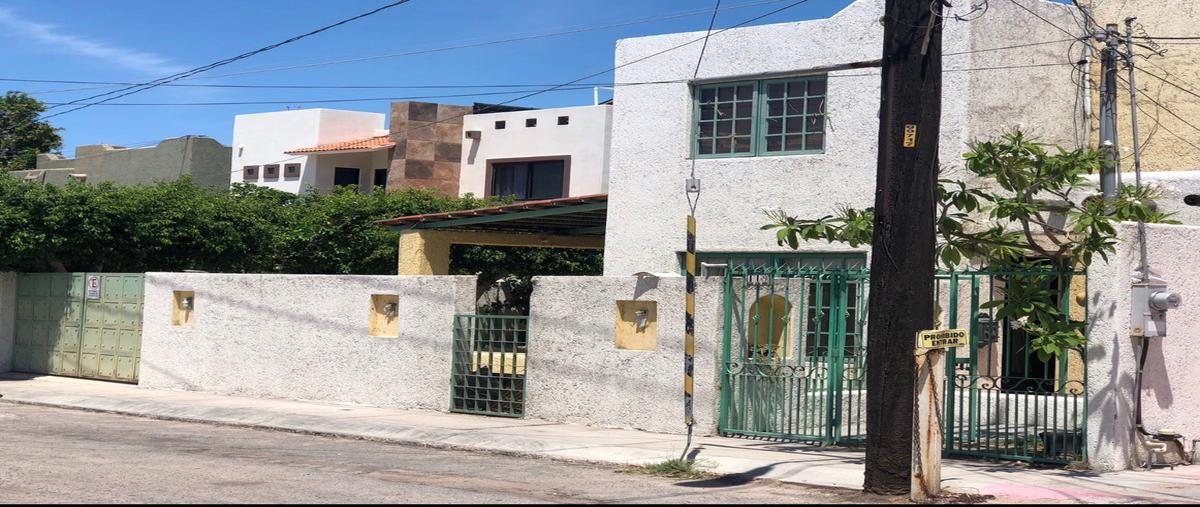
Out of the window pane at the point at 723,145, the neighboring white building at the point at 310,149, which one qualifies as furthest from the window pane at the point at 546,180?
the window pane at the point at 723,145

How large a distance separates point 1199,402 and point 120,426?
11.7 metres

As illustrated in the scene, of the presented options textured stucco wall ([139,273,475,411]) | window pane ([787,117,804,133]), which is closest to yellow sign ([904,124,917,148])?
textured stucco wall ([139,273,475,411])

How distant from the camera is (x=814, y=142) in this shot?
57.9 feet

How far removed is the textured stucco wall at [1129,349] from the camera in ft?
37.9

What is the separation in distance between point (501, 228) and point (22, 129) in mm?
35934

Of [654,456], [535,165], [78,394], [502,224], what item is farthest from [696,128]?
[535,165]

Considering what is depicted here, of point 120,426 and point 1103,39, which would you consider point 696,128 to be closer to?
point 1103,39

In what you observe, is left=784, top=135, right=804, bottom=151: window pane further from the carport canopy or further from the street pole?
the street pole

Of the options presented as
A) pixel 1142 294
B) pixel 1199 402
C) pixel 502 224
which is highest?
pixel 502 224

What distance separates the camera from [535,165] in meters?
37.8

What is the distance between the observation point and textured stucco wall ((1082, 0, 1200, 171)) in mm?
17406

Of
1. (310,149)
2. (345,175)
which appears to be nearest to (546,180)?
(345,175)

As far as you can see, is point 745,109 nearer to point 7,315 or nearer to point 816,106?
point 816,106

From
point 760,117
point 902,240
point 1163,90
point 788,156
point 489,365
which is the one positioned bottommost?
point 489,365
